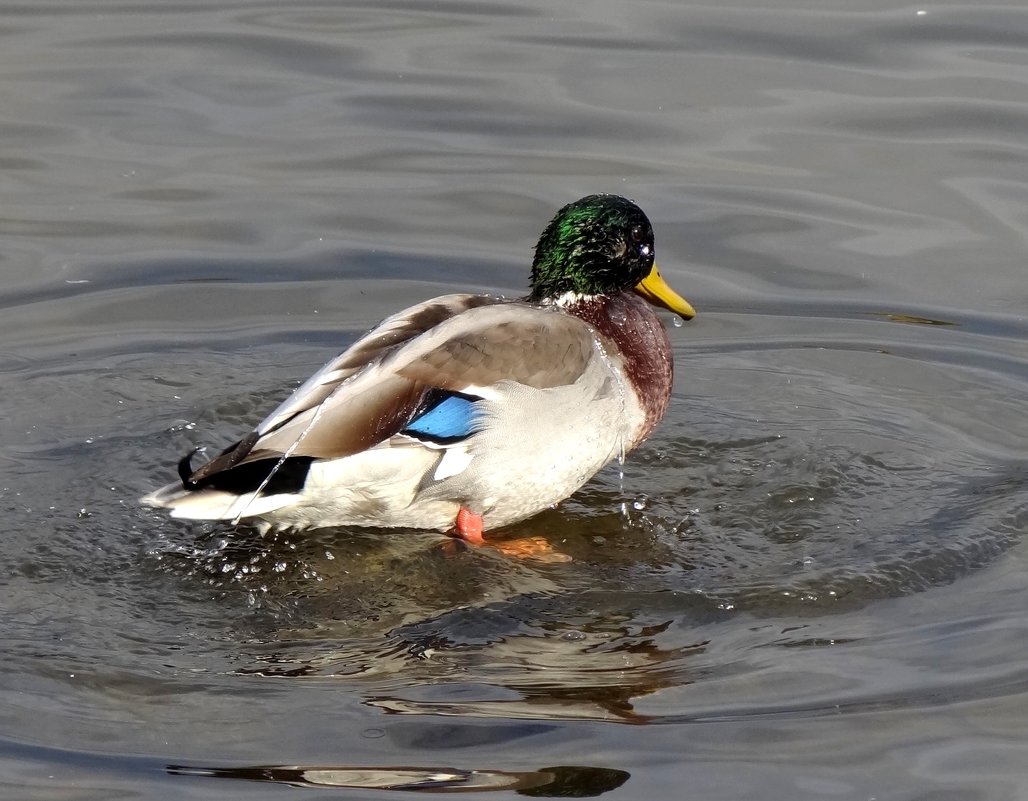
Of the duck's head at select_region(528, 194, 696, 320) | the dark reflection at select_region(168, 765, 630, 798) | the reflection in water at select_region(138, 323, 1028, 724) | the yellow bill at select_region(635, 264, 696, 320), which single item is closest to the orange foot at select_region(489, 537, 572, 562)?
the reflection in water at select_region(138, 323, 1028, 724)

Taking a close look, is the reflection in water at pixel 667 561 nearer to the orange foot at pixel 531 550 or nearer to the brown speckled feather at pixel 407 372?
the orange foot at pixel 531 550

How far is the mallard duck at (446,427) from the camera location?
17.9 ft

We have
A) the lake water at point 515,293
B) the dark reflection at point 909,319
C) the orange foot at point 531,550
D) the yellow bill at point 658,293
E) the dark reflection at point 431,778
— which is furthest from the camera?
the dark reflection at point 909,319

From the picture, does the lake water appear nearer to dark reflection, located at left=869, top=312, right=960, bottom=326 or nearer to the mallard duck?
dark reflection, located at left=869, top=312, right=960, bottom=326

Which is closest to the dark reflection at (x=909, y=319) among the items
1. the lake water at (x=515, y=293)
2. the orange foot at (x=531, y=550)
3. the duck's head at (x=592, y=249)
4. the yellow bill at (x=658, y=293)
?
the lake water at (x=515, y=293)

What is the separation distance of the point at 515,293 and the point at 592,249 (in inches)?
71.5

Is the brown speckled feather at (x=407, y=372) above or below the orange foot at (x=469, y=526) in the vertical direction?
above

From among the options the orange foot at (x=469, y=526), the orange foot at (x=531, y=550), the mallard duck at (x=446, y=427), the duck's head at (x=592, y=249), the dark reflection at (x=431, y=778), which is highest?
the duck's head at (x=592, y=249)

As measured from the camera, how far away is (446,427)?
218 inches

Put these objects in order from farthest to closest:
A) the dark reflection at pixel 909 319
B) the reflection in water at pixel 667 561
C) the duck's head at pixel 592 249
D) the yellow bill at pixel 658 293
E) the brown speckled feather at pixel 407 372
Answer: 1. the dark reflection at pixel 909 319
2. the yellow bill at pixel 658 293
3. the duck's head at pixel 592 249
4. the brown speckled feather at pixel 407 372
5. the reflection in water at pixel 667 561

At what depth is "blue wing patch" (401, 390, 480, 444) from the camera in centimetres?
552

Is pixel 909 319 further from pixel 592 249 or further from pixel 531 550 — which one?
pixel 531 550

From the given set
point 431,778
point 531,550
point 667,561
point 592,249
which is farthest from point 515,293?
point 431,778

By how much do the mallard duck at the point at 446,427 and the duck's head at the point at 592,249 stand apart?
28 cm
